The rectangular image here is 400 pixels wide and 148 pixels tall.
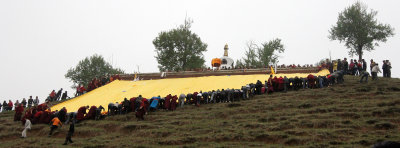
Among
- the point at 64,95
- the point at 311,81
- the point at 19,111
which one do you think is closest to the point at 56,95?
the point at 64,95

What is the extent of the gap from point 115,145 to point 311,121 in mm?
8411

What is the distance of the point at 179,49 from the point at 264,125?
102ft

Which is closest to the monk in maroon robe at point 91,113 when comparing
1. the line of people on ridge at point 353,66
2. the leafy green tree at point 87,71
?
the line of people on ridge at point 353,66

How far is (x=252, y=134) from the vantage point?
579 inches

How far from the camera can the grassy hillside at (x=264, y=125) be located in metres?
13.9

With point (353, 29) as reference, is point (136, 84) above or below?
below

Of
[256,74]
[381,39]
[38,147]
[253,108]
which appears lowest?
[38,147]

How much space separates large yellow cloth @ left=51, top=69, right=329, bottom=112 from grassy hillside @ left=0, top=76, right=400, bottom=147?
502 cm

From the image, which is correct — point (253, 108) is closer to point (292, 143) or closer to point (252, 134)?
point (252, 134)

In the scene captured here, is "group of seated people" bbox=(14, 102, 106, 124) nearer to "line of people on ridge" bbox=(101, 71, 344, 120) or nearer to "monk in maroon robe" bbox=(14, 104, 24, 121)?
"line of people on ridge" bbox=(101, 71, 344, 120)

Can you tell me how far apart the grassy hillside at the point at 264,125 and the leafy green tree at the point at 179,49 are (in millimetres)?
24187

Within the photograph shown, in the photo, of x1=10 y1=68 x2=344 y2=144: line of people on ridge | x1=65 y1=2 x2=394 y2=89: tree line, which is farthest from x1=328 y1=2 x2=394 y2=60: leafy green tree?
x1=10 y1=68 x2=344 y2=144: line of people on ridge

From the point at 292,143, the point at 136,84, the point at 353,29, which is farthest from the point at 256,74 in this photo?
the point at 292,143

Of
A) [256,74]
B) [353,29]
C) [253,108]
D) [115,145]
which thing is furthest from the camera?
[353,29]
